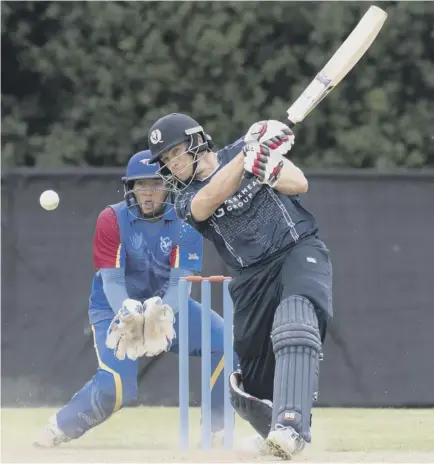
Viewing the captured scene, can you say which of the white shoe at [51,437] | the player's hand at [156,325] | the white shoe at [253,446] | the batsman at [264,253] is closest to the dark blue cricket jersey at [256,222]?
the batsman at [264,253]

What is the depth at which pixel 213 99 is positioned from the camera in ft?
40.1

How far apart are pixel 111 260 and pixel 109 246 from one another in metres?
0.07

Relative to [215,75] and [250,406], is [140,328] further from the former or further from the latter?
[215,75]

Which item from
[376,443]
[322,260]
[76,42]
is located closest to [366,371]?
[376,443]

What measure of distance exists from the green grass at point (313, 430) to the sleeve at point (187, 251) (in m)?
0.89

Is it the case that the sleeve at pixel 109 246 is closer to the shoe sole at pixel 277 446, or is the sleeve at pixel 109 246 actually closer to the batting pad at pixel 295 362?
the batting pad at pixel 295 362

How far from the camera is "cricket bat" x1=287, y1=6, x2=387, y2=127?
5.29 meters

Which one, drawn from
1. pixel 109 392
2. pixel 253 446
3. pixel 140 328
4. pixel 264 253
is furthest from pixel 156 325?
pixel 264 253

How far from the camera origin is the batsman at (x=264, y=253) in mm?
4980

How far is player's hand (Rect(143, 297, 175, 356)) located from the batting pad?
1.18 meters

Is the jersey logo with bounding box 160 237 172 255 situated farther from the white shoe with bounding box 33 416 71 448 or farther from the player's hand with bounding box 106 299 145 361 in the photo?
the white shoe with bounding box 33 416 71 448

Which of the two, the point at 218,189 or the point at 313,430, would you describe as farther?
the point at 313,430

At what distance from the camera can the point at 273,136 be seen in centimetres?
500

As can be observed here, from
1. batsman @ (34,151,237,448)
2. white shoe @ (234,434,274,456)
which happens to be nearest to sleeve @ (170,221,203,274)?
batsman @ (34,151,237,448)
